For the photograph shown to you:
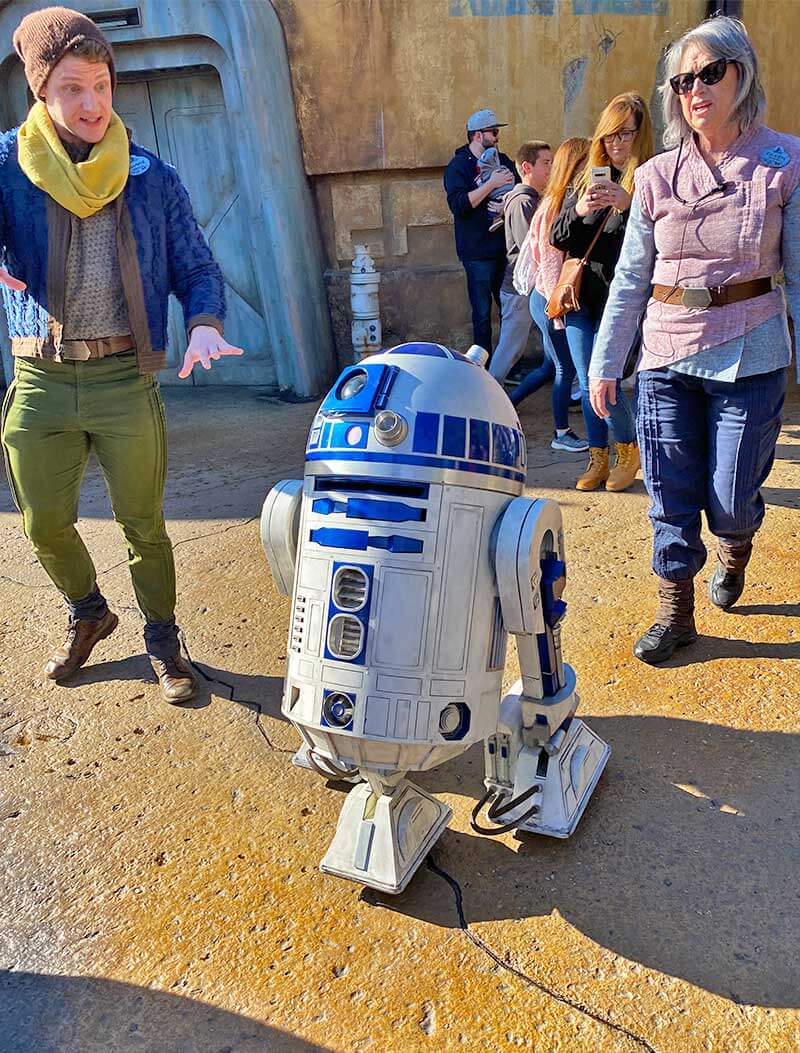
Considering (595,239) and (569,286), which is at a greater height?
(595,239)

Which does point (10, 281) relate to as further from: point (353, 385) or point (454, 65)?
point (454, 65)

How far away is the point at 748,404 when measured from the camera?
8.80ft

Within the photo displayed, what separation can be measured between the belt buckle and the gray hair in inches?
17.4

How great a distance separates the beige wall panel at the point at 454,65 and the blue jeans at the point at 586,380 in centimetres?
295

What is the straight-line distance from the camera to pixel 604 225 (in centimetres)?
389

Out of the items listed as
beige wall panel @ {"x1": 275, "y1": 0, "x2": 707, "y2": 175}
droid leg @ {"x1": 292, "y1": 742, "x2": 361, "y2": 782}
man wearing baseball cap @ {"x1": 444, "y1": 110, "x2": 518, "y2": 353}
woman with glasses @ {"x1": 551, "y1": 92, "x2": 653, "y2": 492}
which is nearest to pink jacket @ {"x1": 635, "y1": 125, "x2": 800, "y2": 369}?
woman with glasses @ {"x1": 551, "y1": 92, "x2": 653, "y2": 492}

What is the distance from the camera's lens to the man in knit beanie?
96.7 inches

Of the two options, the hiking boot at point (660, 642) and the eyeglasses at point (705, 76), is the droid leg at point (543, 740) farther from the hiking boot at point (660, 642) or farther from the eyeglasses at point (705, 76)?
the eyeglasses at point (705, 76)

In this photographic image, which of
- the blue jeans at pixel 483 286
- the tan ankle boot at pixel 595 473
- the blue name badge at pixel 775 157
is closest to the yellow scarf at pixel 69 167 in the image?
the blue name badge at pixel 775 157

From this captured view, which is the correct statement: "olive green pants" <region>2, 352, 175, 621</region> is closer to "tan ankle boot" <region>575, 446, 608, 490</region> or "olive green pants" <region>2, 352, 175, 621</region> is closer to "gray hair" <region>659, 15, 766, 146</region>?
"gray hair" <region>659, 15, 766, 146</region>

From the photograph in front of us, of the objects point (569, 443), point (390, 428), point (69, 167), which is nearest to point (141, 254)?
point (69, 167)

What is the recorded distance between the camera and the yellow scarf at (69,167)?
2.45m

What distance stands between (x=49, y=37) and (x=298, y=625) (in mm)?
1718

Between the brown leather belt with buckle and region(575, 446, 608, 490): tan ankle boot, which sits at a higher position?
the brown leather belt with buckle
